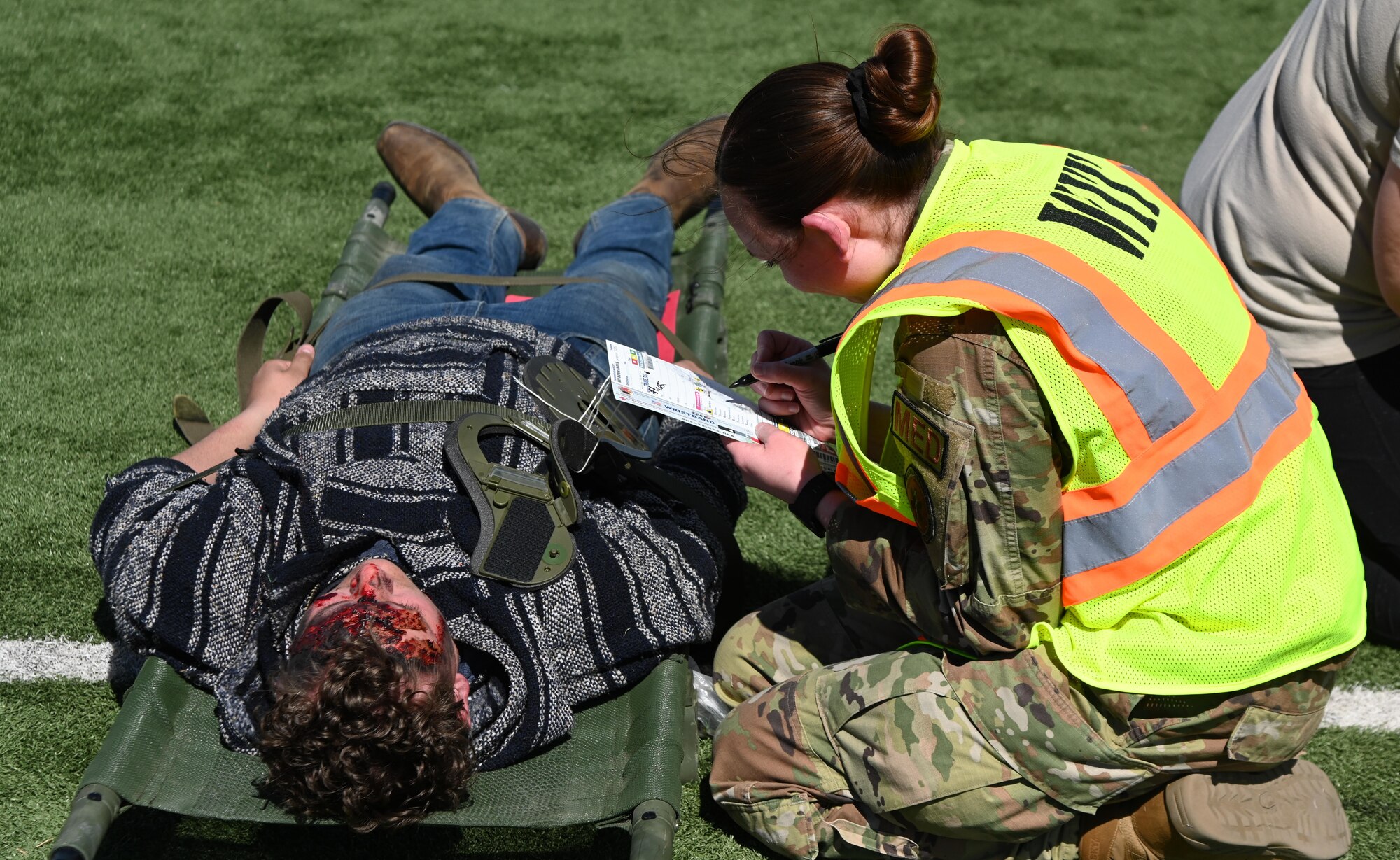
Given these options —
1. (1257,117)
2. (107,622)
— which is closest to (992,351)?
(1257,117)

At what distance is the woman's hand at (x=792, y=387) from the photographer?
8.08 ft

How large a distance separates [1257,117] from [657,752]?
2.22 meters

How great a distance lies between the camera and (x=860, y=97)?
1926 mm

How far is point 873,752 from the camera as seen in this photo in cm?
225

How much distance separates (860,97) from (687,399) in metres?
0.70

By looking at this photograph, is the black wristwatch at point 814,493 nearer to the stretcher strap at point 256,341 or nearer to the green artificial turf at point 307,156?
the green artificial turf at point 307,156

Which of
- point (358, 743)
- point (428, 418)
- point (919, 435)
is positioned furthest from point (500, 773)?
point (919, 435)

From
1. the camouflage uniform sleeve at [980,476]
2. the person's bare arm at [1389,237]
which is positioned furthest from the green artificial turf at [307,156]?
the person's bare arm at [1389,237]

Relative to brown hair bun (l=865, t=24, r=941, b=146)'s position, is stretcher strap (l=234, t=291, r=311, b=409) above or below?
below

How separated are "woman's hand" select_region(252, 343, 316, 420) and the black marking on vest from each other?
2.12m

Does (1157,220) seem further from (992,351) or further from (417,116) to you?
(417,116)

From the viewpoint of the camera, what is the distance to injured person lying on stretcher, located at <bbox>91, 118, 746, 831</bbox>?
2131mm

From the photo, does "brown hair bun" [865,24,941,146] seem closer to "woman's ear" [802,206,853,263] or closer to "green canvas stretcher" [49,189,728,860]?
"woman's ear" [802,206,853,263]

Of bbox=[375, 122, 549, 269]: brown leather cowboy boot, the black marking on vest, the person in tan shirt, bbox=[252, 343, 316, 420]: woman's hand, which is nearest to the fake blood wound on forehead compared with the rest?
bbox=[252, 343, 316, 420]: woman's hand
